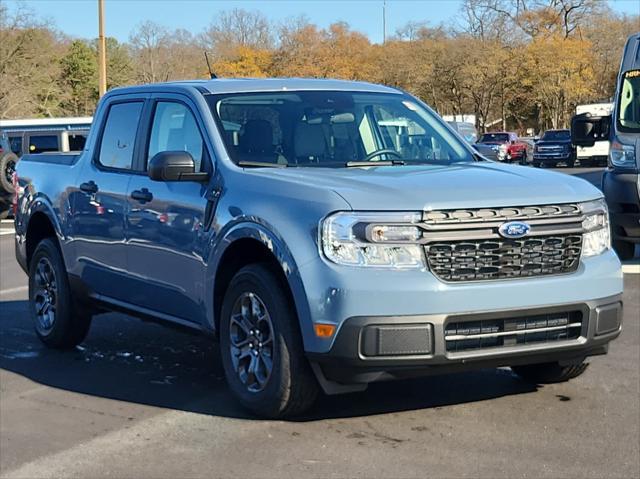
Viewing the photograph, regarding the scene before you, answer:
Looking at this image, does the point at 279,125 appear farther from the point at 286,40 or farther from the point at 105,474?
the point at 286,40

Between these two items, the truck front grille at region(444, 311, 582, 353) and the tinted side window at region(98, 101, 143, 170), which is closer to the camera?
the truck front grille at region(444, 311, 582, 353)

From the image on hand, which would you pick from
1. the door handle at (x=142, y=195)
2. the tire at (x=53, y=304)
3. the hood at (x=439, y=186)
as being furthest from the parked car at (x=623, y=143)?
the door handle at (x=142, y=195)

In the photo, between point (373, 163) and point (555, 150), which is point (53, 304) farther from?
point (555, 150)

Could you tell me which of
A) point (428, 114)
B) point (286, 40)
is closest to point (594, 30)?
point (286, 40)

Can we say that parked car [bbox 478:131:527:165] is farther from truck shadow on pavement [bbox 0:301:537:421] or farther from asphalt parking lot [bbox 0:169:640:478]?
asphalt parking lot [bbox 0:169:640:478]

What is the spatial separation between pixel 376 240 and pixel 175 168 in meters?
1.44

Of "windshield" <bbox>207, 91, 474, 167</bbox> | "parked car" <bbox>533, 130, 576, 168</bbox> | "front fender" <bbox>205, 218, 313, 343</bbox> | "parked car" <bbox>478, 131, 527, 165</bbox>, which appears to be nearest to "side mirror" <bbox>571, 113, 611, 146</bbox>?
"windshield" <bbox>207, 91, 474, 167</bbox>

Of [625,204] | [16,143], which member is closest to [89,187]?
[625,204]

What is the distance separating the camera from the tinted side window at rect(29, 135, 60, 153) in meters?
24.4

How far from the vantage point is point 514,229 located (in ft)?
15.9

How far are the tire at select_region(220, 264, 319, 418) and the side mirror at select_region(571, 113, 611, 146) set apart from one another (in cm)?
687

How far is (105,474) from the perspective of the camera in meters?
4.60

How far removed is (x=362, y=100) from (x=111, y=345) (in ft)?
9.17

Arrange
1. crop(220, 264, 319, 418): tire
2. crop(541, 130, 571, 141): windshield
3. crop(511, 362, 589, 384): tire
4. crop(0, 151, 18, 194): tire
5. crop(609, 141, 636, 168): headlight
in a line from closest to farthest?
crop(220, 264, 319, 418): tire < crop(511, 362, 589, 384): tire < crop(609, 141, 636, 168): headlight < crop(0, 151, 18, 194): tire < crop(541, 130, 571, 141): windshield
